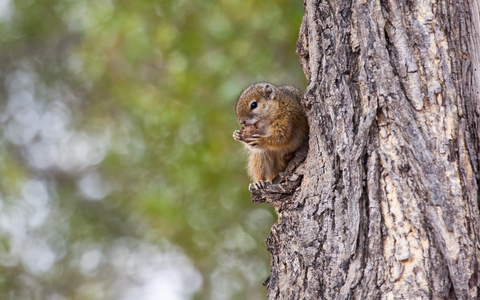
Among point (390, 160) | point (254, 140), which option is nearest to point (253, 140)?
point (254, 140)

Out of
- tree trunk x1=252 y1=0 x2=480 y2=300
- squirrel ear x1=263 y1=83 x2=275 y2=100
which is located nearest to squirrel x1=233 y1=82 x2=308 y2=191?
squirrel ear x1=263 y1=83 x2=275 y2=100

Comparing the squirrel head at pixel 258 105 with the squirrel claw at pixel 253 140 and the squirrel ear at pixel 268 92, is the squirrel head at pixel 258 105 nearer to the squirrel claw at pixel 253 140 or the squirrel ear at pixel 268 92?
the squirrel ear at pixel 268 92

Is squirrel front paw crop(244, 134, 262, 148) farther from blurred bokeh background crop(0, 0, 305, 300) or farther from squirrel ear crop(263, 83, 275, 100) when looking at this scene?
blurred bokeh background crop(0, 0, 305, 300)

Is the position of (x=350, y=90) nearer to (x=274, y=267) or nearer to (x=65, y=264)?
(x=274, y=267)

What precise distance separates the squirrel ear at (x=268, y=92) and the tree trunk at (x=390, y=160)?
1120mm

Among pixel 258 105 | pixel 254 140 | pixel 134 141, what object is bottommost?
pixel 254 140

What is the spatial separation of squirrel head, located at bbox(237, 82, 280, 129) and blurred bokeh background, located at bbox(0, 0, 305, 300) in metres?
0.96

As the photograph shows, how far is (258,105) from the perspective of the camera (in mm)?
3525

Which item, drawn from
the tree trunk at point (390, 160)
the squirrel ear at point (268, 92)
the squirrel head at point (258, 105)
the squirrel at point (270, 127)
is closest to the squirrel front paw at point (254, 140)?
the squirrel at point (270, 127)

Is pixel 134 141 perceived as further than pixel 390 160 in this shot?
Yes

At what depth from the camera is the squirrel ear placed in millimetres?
3469

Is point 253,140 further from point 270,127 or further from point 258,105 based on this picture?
point 258,105

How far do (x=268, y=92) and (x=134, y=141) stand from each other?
282 centimetres

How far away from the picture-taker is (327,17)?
234 centimetres
